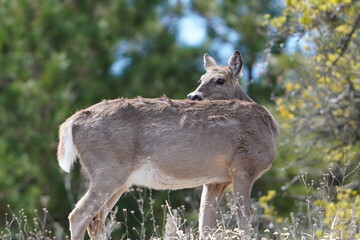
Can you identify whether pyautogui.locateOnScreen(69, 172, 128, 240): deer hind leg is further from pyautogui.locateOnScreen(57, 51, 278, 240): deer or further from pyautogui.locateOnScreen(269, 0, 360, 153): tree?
pyautogui.locateOnScreen(269, 0, 360, 153): tree

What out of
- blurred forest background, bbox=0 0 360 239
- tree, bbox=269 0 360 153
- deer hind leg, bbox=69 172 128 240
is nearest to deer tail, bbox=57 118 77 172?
deer hind leg, bbox=69 172 128 240

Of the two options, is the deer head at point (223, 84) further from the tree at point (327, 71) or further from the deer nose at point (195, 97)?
the tree at point (327, 71)

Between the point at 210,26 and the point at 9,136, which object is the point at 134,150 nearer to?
the point at 9,136

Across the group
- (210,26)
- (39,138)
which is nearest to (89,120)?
(39,138)

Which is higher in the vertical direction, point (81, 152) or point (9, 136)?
point (81, 152)

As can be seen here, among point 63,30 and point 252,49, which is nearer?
point 63,30

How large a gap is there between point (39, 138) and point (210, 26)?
8.10 metres

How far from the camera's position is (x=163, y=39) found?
24.0 metres

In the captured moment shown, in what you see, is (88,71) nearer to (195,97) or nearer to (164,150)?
(195,97)

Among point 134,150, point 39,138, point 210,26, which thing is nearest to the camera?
point 134,150

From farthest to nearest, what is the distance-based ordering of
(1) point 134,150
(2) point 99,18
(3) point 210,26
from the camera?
1. (3) point 210,26
2. (2) point 99,18
3. (1) point 134,150

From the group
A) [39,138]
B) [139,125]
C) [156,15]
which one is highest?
[139,125]

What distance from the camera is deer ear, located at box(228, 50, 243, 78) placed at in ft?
33.6

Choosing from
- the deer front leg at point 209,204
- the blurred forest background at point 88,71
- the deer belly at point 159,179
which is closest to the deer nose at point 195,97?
the deer front leg at point 209,204
